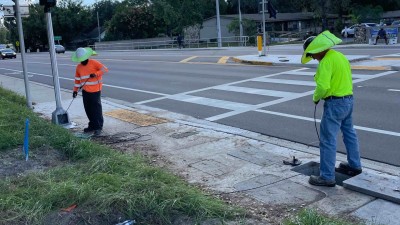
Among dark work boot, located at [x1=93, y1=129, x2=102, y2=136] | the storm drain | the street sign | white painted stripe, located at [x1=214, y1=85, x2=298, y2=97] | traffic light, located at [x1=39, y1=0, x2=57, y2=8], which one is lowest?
the storm drain

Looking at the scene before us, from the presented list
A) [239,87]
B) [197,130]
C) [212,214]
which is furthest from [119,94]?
[212,214]

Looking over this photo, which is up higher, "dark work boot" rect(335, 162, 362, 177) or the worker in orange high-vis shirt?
the worker in orange high-vis shirt

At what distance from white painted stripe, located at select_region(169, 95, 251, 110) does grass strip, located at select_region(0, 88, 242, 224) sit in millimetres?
5260

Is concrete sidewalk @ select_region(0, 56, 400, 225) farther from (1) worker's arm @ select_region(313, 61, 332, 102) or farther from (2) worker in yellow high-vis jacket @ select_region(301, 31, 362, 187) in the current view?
(1) worker's arm @ select_region(313, 61, 332, 102)

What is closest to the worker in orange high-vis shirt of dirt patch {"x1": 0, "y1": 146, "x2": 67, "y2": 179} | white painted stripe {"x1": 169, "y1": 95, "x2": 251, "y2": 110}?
dirt patch {"x1": 0, "y1": 146, "x2": 67, "y2": 179}

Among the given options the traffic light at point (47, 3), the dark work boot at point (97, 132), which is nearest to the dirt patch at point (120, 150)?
the dark work boot at point (97, 132)

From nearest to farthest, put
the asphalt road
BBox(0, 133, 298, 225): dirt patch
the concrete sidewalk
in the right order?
1. BBox(0, 133, 298, 225): dirt patch
2. the concrete sidewalk
3. the asphalt road

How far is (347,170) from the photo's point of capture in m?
Answer: 5.68

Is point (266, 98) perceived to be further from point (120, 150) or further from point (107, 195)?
point (107, 195)

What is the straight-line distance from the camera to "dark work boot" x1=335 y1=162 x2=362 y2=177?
561 cm

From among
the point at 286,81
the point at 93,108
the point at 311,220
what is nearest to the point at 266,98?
the point at 286,81

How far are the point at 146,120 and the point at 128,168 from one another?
4.26 metres

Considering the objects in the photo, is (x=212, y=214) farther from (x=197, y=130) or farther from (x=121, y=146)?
(x=197, y=130)

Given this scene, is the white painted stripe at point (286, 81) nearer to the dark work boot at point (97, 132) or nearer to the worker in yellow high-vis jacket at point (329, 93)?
the dark work boot at point (97, 132)
